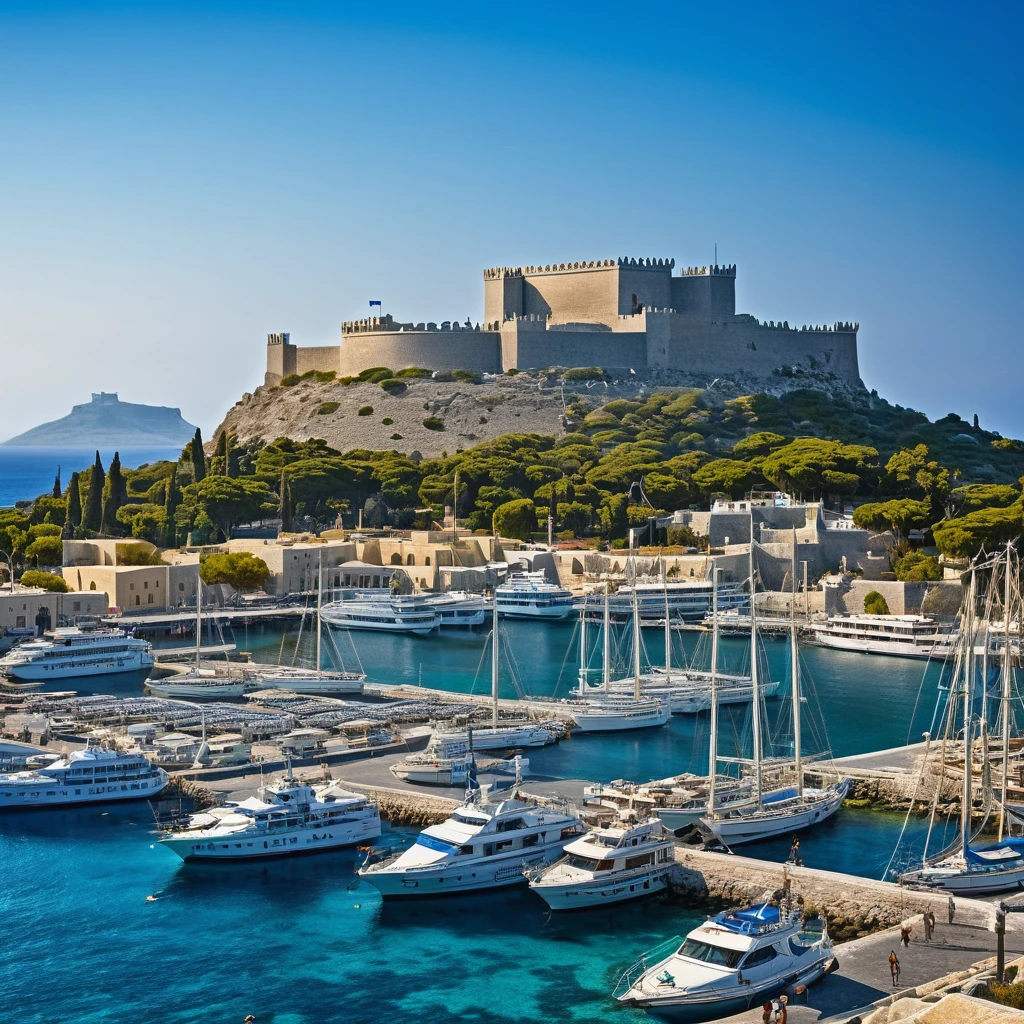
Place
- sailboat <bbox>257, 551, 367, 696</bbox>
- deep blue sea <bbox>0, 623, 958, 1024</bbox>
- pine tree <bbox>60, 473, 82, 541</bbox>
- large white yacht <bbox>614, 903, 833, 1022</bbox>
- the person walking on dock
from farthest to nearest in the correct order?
pine tree <bbox>60, 473, 82, 541</bbox> < sailboat <bbox>257, 551, 367, 696</bbox> < deep blue sea <bbox>0, 623, 958, 1024</bbox> < large white yacht <bbox>614, 903, 833, 1022</bbox> < the person walking on dock

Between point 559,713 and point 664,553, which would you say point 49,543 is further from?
point 559,713

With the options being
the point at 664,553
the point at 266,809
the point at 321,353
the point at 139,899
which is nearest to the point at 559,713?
the point at 266,809

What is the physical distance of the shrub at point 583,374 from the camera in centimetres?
7081

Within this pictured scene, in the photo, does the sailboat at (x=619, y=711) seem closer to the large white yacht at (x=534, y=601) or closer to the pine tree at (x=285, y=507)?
the large white yacht at (x=534, y=601)

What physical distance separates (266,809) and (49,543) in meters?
30.3

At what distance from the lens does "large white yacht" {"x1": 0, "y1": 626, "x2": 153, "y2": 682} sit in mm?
33562

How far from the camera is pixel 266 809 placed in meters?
20.0

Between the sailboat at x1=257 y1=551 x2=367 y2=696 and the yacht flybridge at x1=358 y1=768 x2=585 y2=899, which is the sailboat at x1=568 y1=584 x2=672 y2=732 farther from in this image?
the yacht flybridge at x1=358 y1=768 x2=585 y2=899

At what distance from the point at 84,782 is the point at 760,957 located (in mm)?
11426

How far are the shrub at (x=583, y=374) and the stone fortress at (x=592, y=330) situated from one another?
0.90 meters

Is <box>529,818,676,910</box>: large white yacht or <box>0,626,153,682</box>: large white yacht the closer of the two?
<box>529,818,676,910</box>: large white yacht

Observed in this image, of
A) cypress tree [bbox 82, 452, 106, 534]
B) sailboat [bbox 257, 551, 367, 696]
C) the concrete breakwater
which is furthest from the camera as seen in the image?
cypress tree [bbox 82, 452, 106, 534]

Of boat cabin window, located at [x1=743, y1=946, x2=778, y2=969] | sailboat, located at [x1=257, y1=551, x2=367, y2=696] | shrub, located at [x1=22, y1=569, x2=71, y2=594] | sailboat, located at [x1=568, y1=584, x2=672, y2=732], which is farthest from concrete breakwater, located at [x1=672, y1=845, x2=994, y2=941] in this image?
shrub, located at [x1=22, y1=569, x2=71, y2=594]

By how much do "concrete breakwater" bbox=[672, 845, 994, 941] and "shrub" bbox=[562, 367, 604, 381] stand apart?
5302 centimetres
